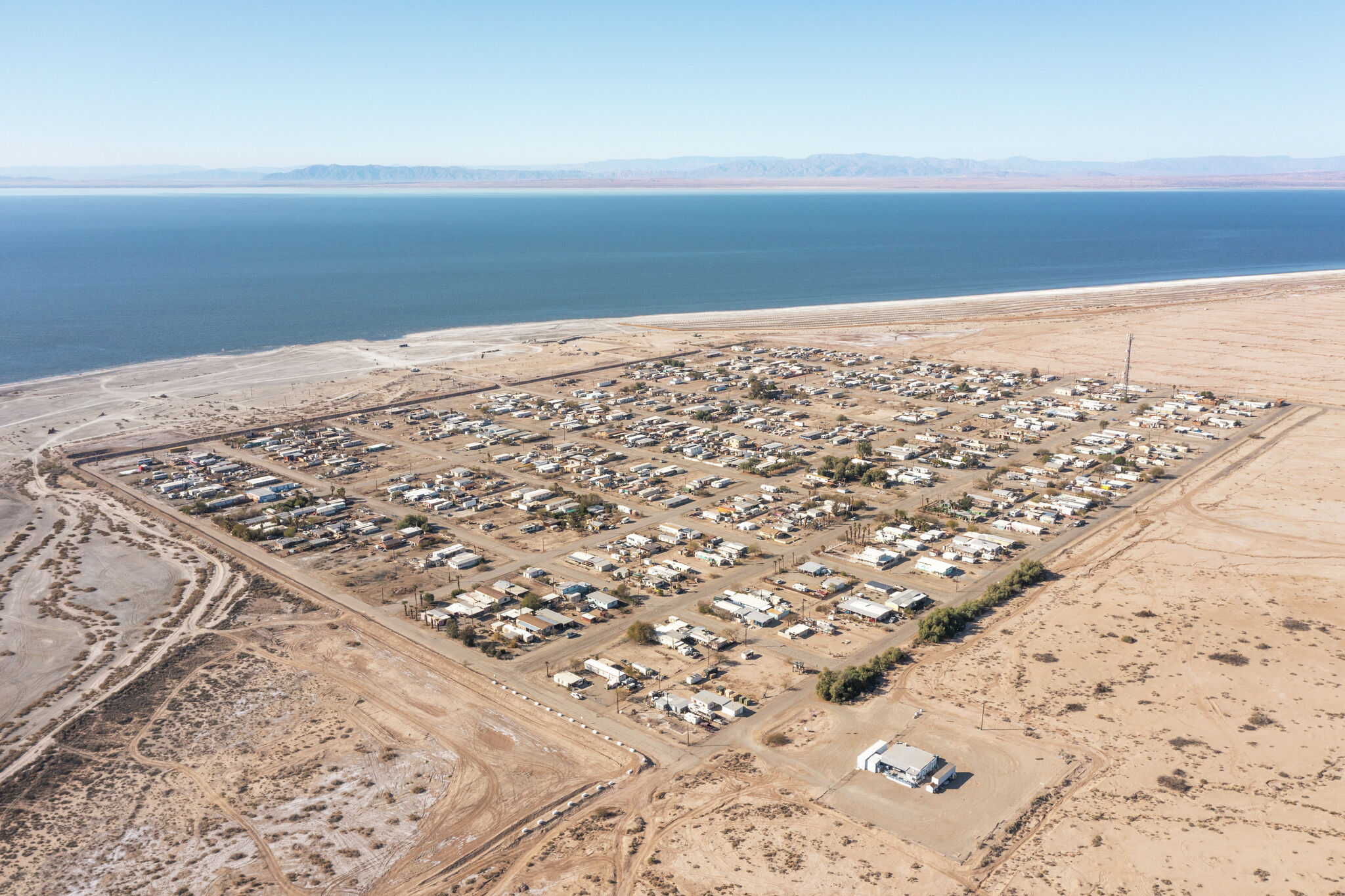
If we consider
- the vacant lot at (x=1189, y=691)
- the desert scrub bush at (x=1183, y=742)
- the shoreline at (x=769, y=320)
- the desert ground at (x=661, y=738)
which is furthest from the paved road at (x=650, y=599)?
the shoreline at (x=769, y=320)

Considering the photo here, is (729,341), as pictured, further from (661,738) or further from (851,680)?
(661,738)

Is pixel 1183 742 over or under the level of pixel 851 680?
under

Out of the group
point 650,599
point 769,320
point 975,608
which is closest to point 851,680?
point 975,608

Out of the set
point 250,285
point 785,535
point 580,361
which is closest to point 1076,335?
point 580,361

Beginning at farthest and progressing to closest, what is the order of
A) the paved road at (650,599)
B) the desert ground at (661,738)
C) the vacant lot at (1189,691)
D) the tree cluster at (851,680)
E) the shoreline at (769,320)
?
the shoreline at (769,320) < the paved road at (650,599) < the tree cluster at (851,680) < the desert ground at (661,738) < the vacant lot at (1189,691)

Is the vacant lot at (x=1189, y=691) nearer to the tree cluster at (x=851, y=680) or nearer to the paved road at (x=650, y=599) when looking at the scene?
the tree cluster at (x=851, y=680)

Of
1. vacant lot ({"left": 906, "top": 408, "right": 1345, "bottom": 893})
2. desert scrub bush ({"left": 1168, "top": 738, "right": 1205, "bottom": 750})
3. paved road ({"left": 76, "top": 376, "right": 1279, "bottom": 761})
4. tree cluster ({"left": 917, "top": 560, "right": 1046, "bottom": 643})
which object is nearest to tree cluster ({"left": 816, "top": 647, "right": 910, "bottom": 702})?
paved road ({"left": 76, "top": 376, "right": 1279, "bottom": 761})

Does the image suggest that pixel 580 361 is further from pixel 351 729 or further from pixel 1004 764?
pixel 1004 764

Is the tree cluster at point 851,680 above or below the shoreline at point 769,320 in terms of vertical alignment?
below
